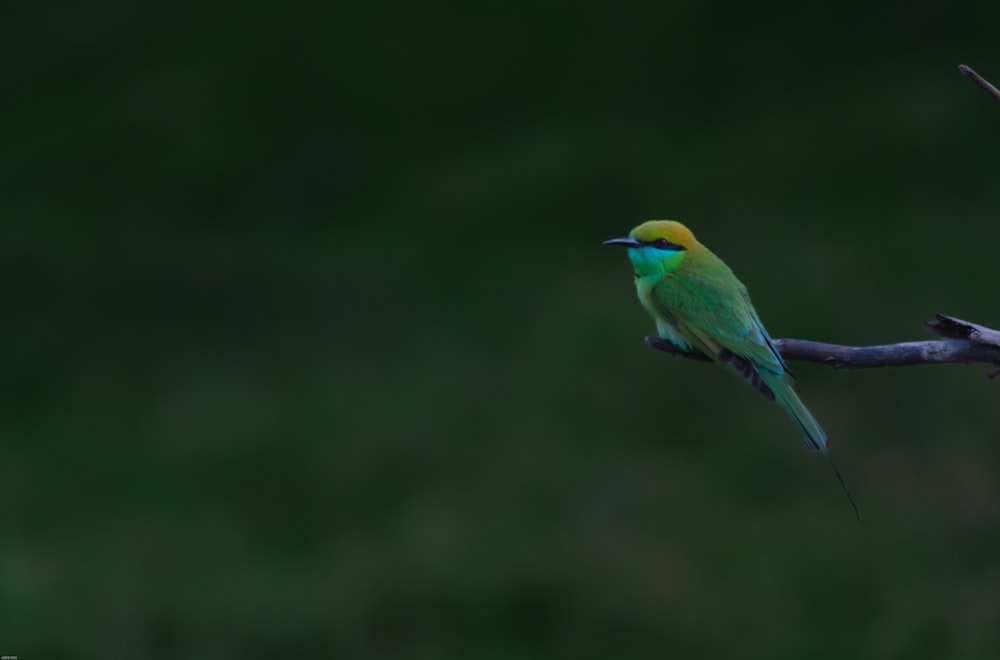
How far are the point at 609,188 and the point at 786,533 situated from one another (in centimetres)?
190

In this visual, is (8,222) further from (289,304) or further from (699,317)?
(699,317)

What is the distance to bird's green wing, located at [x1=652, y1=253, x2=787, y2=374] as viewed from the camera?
9.51 feet

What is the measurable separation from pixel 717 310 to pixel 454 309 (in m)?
3.87

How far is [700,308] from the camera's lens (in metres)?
3.11

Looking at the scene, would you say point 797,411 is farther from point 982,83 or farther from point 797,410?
point 982,83

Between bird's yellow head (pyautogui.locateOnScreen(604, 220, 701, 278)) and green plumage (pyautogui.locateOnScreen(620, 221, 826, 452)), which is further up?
bird's yellow head (pyautogui.locateOnScreen(604, 220, 701, 278))

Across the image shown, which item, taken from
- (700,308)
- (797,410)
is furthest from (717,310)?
(797,410)

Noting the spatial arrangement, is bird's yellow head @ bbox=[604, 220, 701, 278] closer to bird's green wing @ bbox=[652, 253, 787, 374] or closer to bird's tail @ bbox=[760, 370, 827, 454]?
bird's green wing @ bbox=[652, 253, 787, 374]

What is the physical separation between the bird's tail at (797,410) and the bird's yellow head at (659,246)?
436 millimetres

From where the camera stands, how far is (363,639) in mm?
6137

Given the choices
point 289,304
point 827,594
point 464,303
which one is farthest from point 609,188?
point 827,594

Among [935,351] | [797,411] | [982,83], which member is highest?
[982,83]

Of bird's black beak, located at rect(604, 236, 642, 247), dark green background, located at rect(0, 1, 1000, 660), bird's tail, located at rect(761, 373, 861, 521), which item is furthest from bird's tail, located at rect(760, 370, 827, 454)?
dark green background, located at rect(0, 1, 1000, 660)

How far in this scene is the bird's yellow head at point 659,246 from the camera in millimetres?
3193
